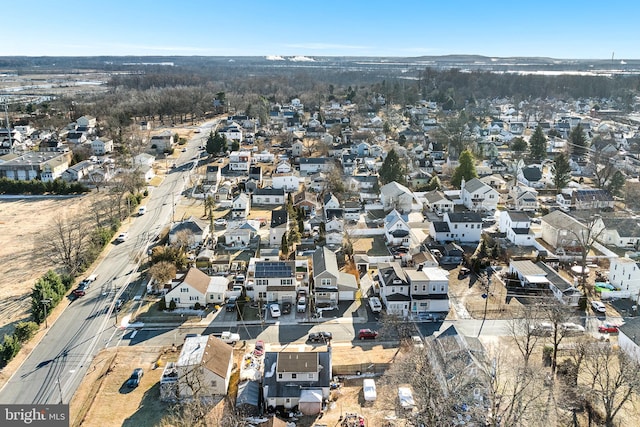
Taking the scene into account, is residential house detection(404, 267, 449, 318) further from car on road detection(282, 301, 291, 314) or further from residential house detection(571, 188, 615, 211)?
residential house detection(571, 188, 615, 211)

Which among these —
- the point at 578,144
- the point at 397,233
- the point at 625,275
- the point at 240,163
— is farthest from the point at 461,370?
the point at 578,144

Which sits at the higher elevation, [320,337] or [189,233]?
[189,233]

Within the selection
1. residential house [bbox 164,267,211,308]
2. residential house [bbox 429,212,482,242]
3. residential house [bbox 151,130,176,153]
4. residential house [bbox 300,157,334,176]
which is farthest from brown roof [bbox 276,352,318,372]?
residential house [bbox 151,130,176,153]

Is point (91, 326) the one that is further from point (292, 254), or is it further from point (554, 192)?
point (554, 192)

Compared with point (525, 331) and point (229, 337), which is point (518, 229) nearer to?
point (525, 331)

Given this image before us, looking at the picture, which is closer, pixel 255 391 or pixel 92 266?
pixel 255 391

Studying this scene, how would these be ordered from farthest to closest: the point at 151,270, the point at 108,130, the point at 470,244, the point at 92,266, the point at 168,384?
1. the point at 108,130
2. the point at 470,244
3. the point at 92,266
4. the point at 151,270
5. the point at 168,384

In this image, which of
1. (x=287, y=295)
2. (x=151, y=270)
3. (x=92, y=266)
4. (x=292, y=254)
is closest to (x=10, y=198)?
(x=92, y=266)
